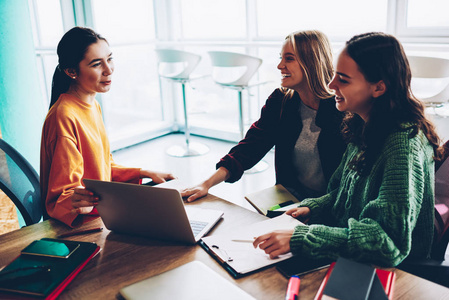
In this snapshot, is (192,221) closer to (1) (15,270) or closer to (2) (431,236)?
(1) (15,270)

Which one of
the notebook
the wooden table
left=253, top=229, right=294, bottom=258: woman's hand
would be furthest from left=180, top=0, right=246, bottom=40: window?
the notebook

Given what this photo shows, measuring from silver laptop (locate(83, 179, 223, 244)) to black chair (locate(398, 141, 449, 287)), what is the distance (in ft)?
1.85

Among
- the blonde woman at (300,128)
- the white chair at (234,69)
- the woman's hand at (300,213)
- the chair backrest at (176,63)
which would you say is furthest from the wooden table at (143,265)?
the chair backrest at (176,63)

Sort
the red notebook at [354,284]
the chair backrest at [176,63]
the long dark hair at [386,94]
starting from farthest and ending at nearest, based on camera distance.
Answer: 1. the chair backrest at [176,63]
2. the long dark hair at [386,94]
3. the red notebook at [354,284]

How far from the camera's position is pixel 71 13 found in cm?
387

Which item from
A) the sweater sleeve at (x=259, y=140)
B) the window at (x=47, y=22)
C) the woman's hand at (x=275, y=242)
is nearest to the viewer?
the woman's hand at (x=275, y=242)

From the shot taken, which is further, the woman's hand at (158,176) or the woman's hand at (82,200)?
the woman's hand at (158,176)

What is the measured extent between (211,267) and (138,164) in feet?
10.1

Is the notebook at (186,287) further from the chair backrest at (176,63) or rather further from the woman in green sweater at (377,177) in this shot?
the chair backrest at (176,63)

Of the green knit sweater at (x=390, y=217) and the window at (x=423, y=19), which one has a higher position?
the window at (x=423, y=19)

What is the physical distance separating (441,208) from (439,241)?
0.10 meters

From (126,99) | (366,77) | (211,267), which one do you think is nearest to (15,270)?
(211,267)

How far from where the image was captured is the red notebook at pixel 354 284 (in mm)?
831

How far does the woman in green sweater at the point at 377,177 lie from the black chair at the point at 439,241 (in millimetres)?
33
